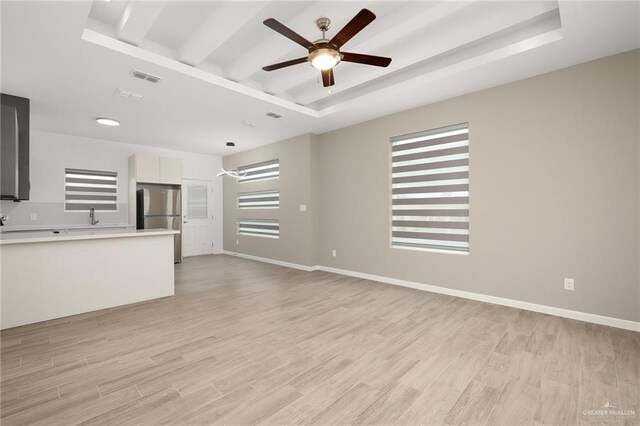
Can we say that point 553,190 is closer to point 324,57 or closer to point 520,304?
point 520,304

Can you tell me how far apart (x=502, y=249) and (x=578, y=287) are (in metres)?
0.82

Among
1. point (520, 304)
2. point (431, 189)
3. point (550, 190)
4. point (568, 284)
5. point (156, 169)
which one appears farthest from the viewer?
point (156, 169)

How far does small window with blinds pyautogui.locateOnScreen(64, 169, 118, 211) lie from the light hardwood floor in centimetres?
379

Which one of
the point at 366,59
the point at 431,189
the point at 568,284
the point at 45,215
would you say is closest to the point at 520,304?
the point at 568,284

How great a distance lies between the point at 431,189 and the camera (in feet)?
14.5

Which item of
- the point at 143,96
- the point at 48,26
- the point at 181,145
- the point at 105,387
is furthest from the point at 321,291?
the point at 181,145

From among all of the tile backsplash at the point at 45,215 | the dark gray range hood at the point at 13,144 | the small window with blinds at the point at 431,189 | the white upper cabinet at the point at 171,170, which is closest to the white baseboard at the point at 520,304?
the small window with blinds at the point at 431,189

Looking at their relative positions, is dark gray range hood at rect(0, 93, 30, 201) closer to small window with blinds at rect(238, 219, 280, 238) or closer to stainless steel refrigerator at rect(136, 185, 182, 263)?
stainless steel refrigerator at rect(136, 185, 182, 263)

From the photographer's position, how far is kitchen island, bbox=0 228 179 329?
3090mm

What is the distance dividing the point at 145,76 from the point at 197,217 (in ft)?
16.8

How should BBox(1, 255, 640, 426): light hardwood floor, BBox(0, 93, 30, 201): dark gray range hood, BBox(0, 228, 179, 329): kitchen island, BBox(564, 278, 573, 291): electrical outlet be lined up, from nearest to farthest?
BBox(1, 255, 640, 426): light hardwood floor
BBox(0, 228, 179, 329): kitchen island
BBox(564, 278, 573, 291): electrical outlet
BBox(0, 93, 30, 201): dark gray range hood

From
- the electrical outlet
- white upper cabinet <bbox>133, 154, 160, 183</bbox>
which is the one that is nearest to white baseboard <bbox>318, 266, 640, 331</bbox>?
the electrical outlet

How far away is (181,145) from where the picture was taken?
7.02m

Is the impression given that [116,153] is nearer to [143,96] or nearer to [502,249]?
[143,96]
